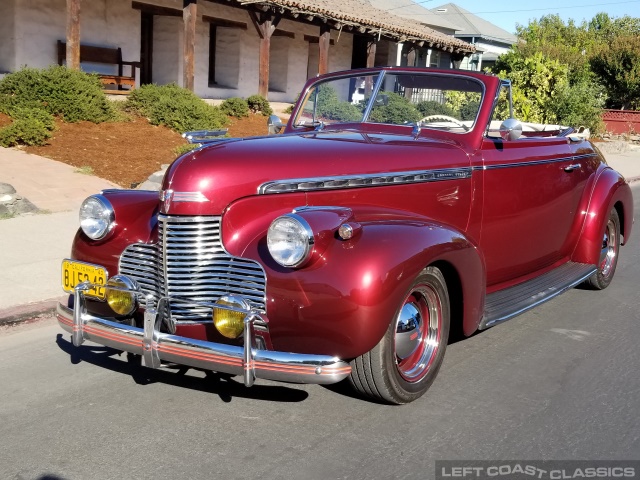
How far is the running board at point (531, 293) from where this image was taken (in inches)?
177

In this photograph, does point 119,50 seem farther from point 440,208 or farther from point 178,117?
point 440,208

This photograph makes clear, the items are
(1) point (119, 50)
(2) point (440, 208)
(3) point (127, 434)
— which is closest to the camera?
(3) point (127, 434)

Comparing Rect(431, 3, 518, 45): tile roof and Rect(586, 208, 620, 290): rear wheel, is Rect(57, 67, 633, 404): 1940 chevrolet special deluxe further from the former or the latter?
Rect(431, 3, 518, 45): tile roof

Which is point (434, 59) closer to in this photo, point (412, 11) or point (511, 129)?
point (412, 11)

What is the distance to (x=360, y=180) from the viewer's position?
4.02 metres

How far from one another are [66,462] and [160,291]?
910 millimetres

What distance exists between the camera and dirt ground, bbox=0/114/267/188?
11.0 meters

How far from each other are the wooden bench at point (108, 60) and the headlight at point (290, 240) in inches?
546

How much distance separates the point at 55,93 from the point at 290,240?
10760mm

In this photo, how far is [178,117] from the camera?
1415 cm

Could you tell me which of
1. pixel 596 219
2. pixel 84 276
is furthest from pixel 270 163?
pixel 596 219

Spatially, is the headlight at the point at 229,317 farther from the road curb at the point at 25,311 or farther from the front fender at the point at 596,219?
the front fender at the point at 596,219

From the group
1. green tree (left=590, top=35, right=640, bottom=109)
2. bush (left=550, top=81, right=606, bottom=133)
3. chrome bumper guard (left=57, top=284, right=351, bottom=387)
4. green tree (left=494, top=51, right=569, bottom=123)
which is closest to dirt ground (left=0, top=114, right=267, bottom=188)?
chrome bumper guard (left=57, top=284, right=351, bottom=387)

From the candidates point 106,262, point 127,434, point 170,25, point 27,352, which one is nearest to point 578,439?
point 127,434
